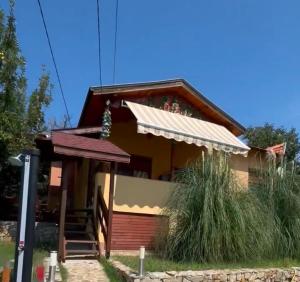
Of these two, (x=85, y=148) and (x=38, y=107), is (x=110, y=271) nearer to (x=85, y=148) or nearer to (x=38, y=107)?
(x=85, y=148)

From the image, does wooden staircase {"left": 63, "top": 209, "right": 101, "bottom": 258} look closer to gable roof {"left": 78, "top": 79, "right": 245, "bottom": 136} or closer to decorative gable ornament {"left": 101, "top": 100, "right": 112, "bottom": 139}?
decorative gable ornament {"left": 101, "top": 100, "right": 112, "bottom": 139}

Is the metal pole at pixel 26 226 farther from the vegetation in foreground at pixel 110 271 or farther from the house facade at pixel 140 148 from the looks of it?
the house facade at pixel 140 148

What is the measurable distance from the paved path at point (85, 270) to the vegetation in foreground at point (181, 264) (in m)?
0.63

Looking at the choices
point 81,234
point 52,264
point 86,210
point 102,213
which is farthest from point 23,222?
point 86,210

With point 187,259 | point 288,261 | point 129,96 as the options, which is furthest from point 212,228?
point 129,96

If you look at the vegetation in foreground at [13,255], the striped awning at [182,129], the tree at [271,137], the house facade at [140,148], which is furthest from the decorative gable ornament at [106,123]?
the tree at [271,137]

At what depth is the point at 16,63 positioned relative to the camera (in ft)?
49.3

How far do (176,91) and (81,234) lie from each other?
5.87 m

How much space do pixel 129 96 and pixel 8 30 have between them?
161 inches

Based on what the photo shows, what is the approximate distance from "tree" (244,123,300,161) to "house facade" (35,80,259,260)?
47.7 feet

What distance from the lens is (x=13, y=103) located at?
15.1 metres

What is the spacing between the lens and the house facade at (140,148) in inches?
514

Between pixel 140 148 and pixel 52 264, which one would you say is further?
pixel 140 148

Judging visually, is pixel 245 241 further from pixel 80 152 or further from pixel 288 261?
pixel 80 152
